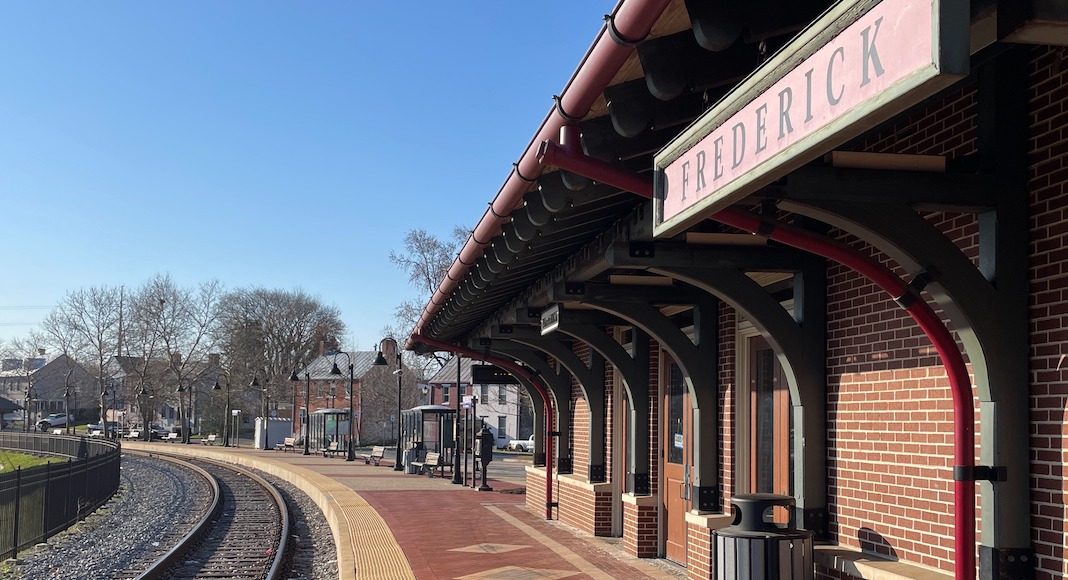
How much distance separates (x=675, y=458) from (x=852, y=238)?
4634mm

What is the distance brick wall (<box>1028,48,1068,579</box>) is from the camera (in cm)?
416

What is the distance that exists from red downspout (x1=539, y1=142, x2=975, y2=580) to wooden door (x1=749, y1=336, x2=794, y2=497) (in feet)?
9.44

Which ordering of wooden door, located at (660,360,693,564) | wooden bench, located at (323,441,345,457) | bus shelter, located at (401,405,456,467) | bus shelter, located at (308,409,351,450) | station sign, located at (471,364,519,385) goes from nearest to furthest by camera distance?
wooden door, located at (660,360,693,564) → station sign, located at (471,364,519,385) → bus shelter, located at (401,405,456,467) → wooden bench, located at (323,441,345,457) → bus shelter, located at (308,409,351,450)

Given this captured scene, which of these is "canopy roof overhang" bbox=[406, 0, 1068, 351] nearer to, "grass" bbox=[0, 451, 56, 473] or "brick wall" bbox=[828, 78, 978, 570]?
"brick wall" bbox=[828, 78, 978, 570]

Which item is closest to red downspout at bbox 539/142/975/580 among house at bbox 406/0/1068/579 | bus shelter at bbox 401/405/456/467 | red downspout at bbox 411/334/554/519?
house at bbox 406/0/1068/579

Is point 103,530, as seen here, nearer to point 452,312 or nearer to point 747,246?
point 452,312

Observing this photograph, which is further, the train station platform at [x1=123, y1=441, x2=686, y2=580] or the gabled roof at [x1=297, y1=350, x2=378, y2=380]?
the gabled roof at [x1=297, y1=350, x2=378, y2=380]

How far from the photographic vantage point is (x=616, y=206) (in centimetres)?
675

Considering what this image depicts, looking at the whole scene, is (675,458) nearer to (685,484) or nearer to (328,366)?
(685,484)

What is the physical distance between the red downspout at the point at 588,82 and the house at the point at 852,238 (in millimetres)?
15

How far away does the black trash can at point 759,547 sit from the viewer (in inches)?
213

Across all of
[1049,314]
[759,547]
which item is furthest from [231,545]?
[1049,314]

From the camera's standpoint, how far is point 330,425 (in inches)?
1759

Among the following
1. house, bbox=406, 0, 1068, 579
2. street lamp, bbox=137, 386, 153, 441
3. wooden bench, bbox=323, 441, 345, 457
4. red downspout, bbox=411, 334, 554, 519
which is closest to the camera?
house, bbox=406, 0, 1068, 579
